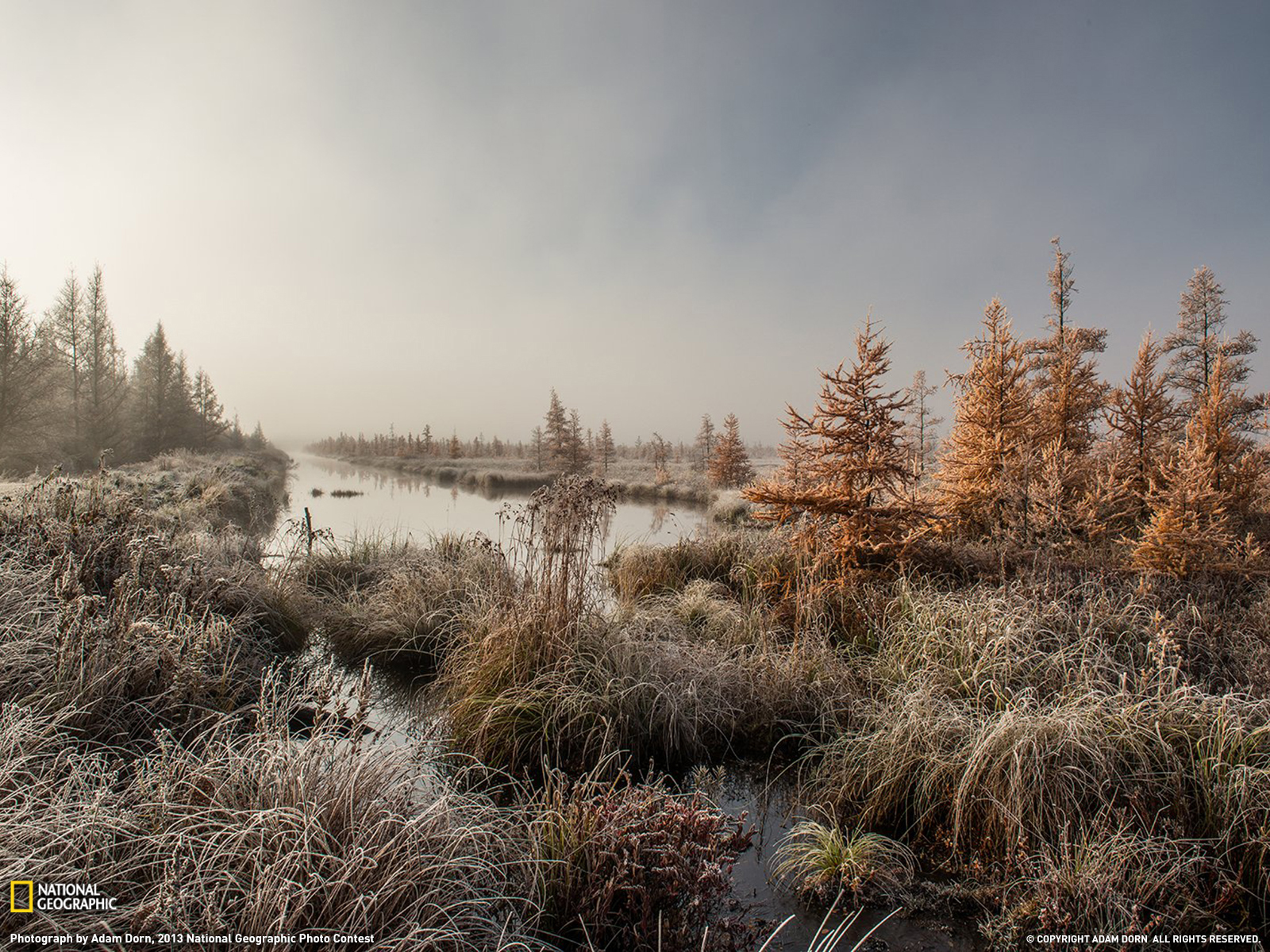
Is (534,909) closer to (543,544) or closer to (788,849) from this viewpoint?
(788,849)

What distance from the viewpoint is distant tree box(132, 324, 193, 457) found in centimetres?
2878

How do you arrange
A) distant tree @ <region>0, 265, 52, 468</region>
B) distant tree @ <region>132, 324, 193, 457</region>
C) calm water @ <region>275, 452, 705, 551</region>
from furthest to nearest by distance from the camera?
distant tree @ <region>132, 324, 193, 457</region>, distant tree @ <region>0, 265, 52, 468</region>, calm water @ <region>275, 452, 705, 551</region>

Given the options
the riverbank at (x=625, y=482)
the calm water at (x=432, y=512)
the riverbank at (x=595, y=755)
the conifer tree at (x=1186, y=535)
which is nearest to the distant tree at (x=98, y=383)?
the calm water at (x=432, y=512)

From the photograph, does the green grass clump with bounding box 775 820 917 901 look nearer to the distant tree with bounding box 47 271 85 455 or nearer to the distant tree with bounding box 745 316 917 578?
the distant tree with bounding box 745 316 917 578

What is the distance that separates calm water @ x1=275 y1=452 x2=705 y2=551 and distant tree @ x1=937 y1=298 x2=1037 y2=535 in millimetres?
4920

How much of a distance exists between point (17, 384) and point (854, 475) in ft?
83.6

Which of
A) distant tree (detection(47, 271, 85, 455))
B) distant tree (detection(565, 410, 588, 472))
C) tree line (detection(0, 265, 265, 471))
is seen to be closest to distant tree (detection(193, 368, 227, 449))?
tree line (detection(0, 265, 265, 471))

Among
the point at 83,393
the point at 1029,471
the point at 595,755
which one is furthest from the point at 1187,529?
the point at 83,393

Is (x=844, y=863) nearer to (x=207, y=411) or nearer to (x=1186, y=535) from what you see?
(x=1186, y=535)

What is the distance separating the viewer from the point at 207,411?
1565 inches

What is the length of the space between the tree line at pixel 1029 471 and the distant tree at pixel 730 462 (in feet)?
48.9

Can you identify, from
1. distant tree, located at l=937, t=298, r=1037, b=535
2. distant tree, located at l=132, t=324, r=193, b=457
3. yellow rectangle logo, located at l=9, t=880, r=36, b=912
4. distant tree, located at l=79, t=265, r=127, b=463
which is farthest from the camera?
distant tree, located at l=132, t=324, r=193, b=457

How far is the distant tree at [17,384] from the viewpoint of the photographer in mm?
17766

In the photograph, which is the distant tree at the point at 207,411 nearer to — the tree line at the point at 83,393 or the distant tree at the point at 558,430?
the tree line at the point at 83,393
